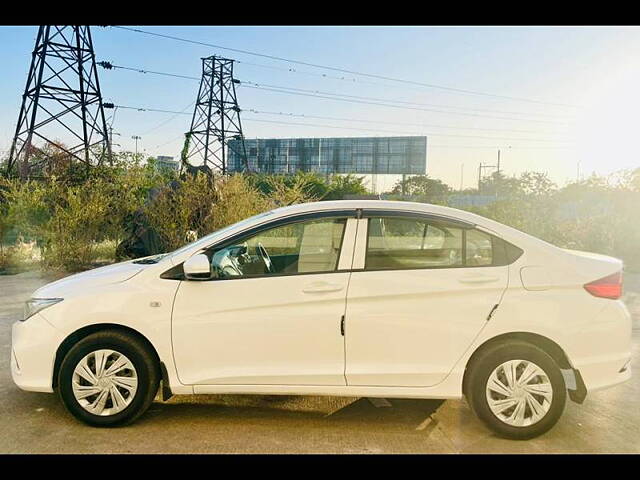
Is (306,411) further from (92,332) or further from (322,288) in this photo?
(92,332)

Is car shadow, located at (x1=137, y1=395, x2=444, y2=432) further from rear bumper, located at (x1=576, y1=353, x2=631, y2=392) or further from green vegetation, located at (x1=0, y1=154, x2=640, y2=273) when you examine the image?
green vegetation, located at (x1=0, y1=154, x2=640, y2=273)

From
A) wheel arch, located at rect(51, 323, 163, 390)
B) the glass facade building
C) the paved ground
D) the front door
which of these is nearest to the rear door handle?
the front door

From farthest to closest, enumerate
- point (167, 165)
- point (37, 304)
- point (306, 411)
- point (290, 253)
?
1. point (167, 165)
2. point (290, 253)
3. point (306, 411)
4. point (37, 304)

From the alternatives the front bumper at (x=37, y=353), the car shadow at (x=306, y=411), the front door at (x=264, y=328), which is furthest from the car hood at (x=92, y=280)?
the car shadow at (x=306, y=411)

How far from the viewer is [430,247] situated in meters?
3.60

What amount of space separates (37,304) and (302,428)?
2185 millimetres

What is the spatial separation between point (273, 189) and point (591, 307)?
11.8m

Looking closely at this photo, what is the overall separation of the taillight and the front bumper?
383 cm

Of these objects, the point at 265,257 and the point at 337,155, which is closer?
the point at 265,257

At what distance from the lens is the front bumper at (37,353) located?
3482 millimetres

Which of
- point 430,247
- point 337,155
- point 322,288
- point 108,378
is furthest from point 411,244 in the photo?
point 337,155
